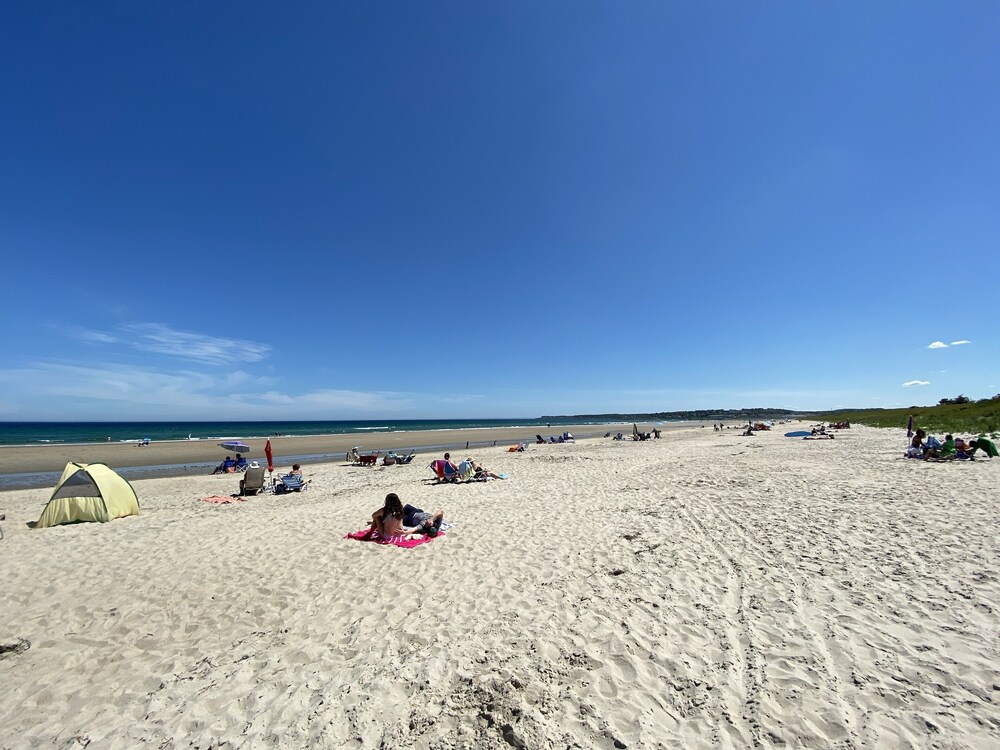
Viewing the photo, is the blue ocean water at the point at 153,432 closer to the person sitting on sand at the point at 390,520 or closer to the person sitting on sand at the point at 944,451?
the person sitting on sand at the point at 390,520

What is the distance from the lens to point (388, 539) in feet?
27.8

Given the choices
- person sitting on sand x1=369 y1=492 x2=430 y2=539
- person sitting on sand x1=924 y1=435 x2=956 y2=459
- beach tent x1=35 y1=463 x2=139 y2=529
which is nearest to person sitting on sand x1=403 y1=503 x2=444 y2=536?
person sitting on sand x1=369 y1=492 x2=430 y2=539

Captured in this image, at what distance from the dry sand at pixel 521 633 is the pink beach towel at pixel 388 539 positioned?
24cm

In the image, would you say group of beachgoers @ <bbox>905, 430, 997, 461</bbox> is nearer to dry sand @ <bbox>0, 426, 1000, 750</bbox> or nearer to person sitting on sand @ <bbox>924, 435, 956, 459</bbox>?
person sitting on sand @ <bbox>924, 435, 956, 459</bbox>

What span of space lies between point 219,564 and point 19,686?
283cm

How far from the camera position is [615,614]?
5359 mm

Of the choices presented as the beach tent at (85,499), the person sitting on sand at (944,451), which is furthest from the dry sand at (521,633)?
the person sitting on sand at (944,451)

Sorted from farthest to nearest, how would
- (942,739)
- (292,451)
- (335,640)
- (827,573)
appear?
(292,451), (827,573), (335,640), (942,739)

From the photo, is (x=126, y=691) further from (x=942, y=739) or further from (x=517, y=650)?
(x=942, y=739)

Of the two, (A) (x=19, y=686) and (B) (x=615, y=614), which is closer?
(A) (x=19, y=686)

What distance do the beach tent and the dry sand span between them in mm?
546

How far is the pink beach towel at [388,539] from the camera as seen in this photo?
8299mm

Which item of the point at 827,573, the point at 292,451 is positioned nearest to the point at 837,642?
the point at 827,573

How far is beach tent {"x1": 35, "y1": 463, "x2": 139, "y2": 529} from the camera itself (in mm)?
10414
